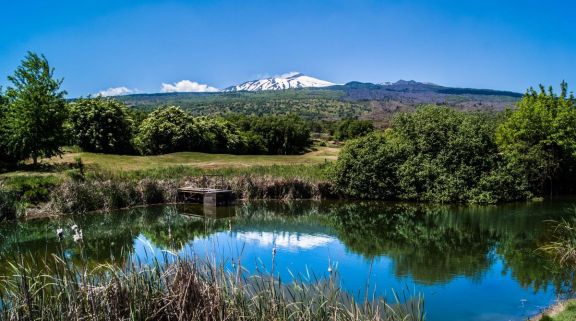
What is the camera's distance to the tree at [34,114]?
30438 millimetres

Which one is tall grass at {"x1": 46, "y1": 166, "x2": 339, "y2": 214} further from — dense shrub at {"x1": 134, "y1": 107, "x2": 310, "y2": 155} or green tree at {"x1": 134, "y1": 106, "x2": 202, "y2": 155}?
dense shrub at {"x1": 134, "y1": 107, "x2": 310, "y2": 155}

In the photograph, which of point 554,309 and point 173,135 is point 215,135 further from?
point 554,309

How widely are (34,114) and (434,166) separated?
24906 mm

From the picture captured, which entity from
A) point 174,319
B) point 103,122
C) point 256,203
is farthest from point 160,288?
point 103,122

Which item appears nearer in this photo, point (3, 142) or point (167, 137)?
point (3, 142)

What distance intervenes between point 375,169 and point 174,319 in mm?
25622

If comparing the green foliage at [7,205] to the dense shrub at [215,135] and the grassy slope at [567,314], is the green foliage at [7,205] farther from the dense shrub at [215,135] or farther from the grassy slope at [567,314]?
the dense shrub at [215,135]

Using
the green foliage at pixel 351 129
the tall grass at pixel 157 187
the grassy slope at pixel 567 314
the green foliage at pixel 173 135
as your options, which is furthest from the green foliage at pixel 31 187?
the green foliage at pixel 351 129

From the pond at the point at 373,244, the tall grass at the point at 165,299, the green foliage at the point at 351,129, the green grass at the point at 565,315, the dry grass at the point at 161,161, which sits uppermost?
the green foliage at the point at 351,129

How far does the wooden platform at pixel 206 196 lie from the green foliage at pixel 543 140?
58.8ft

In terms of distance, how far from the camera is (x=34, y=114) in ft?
100

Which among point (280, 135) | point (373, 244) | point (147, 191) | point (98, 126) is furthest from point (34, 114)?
point (280, 135)

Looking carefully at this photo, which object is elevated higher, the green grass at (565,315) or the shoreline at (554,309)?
the green grass at (565,315)

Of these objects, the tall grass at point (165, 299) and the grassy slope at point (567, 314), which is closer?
the tall grass at point (165, 299)
